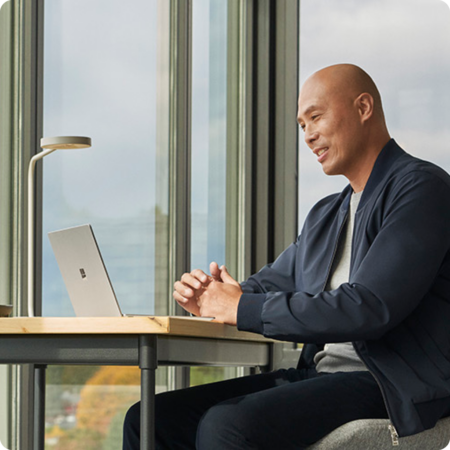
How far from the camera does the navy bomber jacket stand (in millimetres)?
1562

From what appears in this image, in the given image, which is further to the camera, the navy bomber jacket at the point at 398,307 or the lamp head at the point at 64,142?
the lamp head at the point at 64,142

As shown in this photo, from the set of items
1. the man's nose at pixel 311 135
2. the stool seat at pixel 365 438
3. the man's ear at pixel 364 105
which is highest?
the man's ear at pixel 364 105

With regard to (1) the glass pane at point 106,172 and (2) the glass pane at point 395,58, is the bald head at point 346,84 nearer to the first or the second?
(1) the glass pane at point 106,172

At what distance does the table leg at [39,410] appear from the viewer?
2.07m

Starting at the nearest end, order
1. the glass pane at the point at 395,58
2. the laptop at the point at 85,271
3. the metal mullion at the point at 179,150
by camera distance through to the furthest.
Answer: the laptop at the point at 85,271
the metal mullion at the point at 179,150
the glass pane at the point at 395,58

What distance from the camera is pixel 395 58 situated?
3662 mm

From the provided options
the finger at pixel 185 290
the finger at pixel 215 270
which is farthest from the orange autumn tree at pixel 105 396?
the finger at pixel 185 290

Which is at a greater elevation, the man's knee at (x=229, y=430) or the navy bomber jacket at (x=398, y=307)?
the navy bomber jacket at (x=398, y=307)

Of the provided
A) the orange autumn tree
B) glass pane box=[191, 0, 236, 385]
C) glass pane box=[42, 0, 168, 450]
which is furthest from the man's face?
glass pane box=[191, 0, 236, 385]

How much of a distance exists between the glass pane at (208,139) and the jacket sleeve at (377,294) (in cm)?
188

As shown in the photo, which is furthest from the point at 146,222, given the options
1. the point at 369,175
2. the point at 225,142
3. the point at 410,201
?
the point at 410,201

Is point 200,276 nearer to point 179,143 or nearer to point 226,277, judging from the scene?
point 226,277

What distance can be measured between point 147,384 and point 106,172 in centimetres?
155

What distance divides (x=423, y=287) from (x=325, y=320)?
9.0 inches
